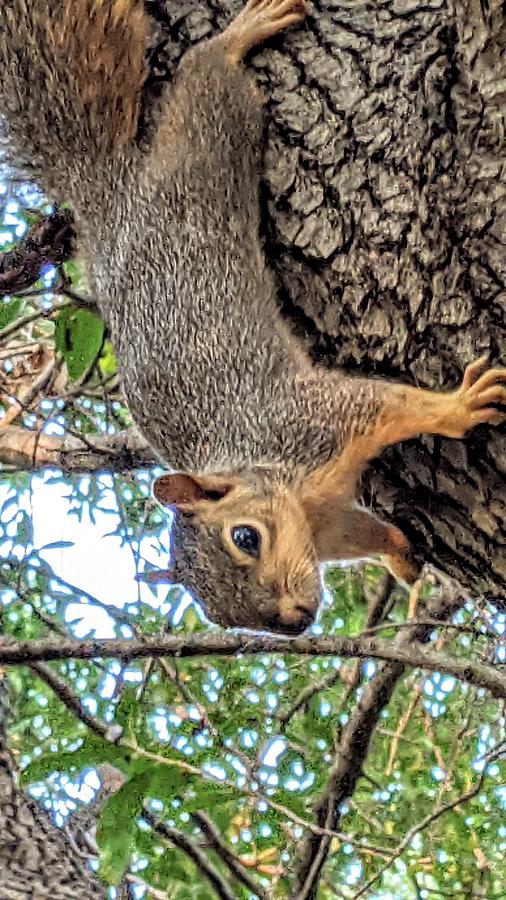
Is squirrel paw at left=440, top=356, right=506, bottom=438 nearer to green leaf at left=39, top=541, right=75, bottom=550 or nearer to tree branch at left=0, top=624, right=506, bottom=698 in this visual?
tree branch at left=0, top=624, right=506, bottom=698

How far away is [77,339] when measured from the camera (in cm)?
225

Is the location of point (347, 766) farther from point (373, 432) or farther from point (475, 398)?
point (475, 398)

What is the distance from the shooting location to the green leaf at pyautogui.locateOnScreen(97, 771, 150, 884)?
5.18 ft

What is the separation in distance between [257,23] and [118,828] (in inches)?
50.0

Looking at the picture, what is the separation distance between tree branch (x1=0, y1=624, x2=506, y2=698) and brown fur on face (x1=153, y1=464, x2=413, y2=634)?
0.89 feet

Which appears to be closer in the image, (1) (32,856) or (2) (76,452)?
(1) (32,856)

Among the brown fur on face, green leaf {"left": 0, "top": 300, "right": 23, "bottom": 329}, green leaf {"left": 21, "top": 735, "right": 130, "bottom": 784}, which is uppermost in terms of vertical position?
green leaf {"left": 0, "top": 300, "right": 23, "bottom": 329}

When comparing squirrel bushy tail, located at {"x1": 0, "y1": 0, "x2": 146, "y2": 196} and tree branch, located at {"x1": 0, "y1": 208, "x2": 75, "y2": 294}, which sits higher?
squirrel bushy tail, located at {"x1": 0, "y1": 0, "x2": 146, "y2": 196}

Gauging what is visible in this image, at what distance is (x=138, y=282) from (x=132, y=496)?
1.40 meters

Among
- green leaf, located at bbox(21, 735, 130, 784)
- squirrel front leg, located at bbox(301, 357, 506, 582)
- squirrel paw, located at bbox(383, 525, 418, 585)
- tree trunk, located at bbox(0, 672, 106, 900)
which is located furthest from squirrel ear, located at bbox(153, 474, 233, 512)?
tree trunk, located at bbox(0, 672, 106, 900)

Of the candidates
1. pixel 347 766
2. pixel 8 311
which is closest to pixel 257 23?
pixel 8 311

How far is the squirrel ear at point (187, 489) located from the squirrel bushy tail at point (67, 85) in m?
0.60

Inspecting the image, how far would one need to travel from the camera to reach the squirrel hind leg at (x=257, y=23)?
162 cm

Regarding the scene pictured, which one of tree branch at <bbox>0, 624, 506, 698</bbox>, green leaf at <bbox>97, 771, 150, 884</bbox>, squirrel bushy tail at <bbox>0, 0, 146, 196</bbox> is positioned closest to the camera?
tree branch at <bbox>0, 624, 506, 698</bbox>
